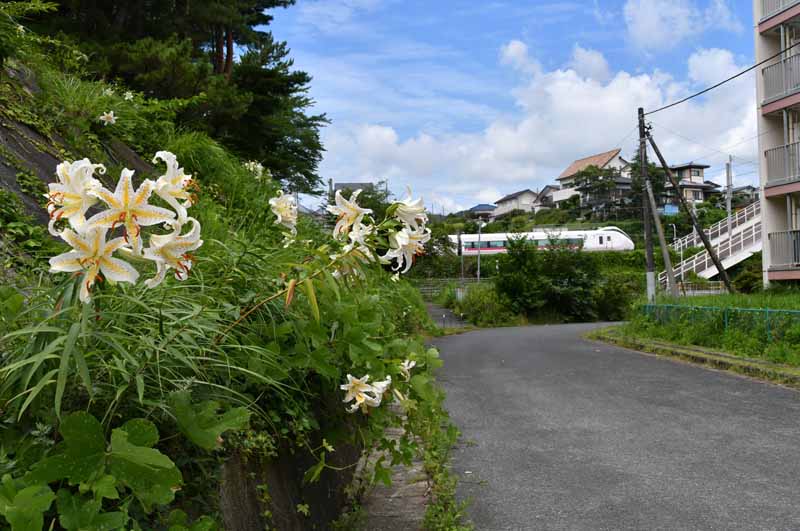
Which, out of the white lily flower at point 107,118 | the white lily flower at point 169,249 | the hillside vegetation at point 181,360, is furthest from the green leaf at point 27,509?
the white lily flower at point 107,118

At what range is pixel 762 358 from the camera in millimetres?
10812

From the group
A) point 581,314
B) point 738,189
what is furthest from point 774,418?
point 738,189

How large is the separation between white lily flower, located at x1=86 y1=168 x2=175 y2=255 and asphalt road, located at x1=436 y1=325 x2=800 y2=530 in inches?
117

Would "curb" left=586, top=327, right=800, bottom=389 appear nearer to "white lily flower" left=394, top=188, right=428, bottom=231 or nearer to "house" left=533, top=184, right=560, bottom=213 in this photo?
"white lily flower" left=394, top=188, right=428, bottom=231

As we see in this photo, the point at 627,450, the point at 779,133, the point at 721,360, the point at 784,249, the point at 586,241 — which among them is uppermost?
the point at 779,133

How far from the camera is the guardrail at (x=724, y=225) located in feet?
107

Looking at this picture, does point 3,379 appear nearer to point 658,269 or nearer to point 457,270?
point 658,269

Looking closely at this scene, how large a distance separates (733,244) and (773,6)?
14673 mm

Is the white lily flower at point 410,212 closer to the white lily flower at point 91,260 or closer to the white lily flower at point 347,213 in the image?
the white lily flower at point 347,213

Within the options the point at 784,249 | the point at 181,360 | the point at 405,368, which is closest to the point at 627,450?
the point at 405,368

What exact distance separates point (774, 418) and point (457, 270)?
4141 centimetres

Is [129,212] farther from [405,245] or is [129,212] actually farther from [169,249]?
[405,245]

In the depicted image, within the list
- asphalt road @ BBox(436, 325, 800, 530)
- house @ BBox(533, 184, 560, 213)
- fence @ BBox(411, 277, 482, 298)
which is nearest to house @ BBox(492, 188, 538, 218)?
house @ BBox(533, 184, 560, 213)

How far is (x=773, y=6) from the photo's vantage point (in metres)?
18.7
